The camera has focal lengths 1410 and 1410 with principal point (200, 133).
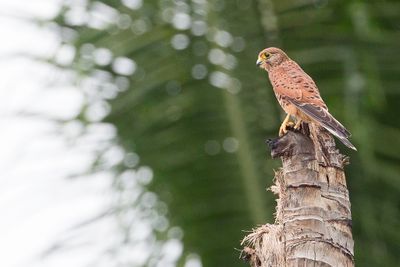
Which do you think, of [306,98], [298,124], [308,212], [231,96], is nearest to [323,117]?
[298,124]

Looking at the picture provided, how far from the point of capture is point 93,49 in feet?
27.9

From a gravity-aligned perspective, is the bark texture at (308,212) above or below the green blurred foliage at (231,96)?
below

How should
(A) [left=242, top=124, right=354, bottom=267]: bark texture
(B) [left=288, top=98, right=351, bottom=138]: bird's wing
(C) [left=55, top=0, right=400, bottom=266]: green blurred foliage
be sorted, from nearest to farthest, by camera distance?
(A) [left=242, top=124, right=354, bottom=267]: bark texture < (B) [left=288, top=98, right=351, bottom=138]: bird's wing < (C) [left=55, top=0, right=400, bottom=266]: green blurred foliage

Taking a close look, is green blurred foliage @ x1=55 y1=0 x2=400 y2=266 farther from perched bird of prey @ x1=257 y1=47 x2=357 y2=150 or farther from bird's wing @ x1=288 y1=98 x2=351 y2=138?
bird's wing @ x1=288 y1=98 x2=351 y2=138

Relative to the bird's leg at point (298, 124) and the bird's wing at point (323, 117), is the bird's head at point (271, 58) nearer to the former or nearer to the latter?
the bird's wing at point (323, 117)

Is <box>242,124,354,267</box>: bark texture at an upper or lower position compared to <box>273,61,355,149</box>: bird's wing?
lower

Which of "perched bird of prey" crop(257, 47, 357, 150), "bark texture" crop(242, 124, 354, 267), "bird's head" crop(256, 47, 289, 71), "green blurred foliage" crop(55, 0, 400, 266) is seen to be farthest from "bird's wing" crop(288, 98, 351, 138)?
"green blurred foliage" crop(55, 0, 400, 266)

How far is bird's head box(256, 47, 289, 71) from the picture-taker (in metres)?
7.36

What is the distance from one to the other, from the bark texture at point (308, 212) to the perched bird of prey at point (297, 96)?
0.92ft

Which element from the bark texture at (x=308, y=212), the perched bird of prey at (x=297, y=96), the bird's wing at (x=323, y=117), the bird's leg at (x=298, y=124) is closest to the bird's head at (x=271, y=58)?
the perched bird of prey at (x=297, y=96)

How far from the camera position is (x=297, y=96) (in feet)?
21.6

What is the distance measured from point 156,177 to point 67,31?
1.10m

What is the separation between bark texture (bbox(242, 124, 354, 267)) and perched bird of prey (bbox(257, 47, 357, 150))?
0.92 ft

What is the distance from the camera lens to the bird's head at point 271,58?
7.36m
